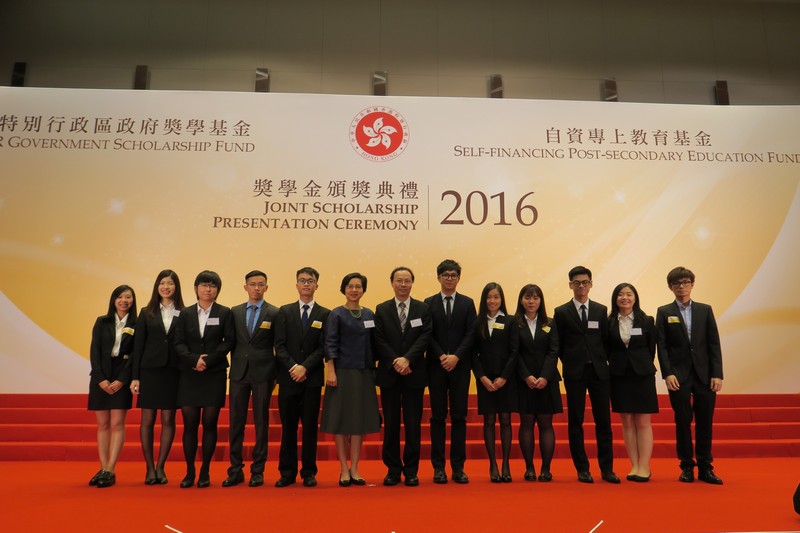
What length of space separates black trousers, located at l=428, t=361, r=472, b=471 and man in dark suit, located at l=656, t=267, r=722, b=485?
4.27 ft

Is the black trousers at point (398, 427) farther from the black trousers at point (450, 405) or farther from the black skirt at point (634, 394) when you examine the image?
the black skirt at point (634, 394)

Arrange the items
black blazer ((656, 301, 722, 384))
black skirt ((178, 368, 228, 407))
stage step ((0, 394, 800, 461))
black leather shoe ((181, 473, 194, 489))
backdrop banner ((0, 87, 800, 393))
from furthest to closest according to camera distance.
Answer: backdrop banner ((0, 87, 800, 393)), stage step ((0, 394, 800, 461)), black blazer ((656, 301, 722, 384)), black skirt ((178, 368, 228, 407)), black leather shoe ((181, 473, 194, 489))

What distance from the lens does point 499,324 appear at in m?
3.65

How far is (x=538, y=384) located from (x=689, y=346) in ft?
3.48

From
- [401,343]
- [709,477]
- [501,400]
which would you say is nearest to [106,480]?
[401,343]

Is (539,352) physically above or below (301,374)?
above

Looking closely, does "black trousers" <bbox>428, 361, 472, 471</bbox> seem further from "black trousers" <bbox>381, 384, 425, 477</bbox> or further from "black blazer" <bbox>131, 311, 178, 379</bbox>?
"black blazer" <bbox>131, 311, 178, 379</bbox>

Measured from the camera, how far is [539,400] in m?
3.58

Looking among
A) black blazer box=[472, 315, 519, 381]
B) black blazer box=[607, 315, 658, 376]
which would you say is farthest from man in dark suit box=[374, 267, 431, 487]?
black blazer box=[607, 315, 658, 376]

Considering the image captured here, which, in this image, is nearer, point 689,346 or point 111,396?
point 111,396

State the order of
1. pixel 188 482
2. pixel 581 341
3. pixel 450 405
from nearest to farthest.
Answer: pixel 188 482, pixel 450 405, pixel 581 341

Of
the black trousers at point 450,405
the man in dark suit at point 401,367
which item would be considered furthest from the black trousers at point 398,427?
the black trousers at point 450,405

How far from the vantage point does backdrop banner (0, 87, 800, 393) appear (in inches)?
234

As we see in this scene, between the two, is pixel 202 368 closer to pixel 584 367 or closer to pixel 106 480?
pixel 106 480
